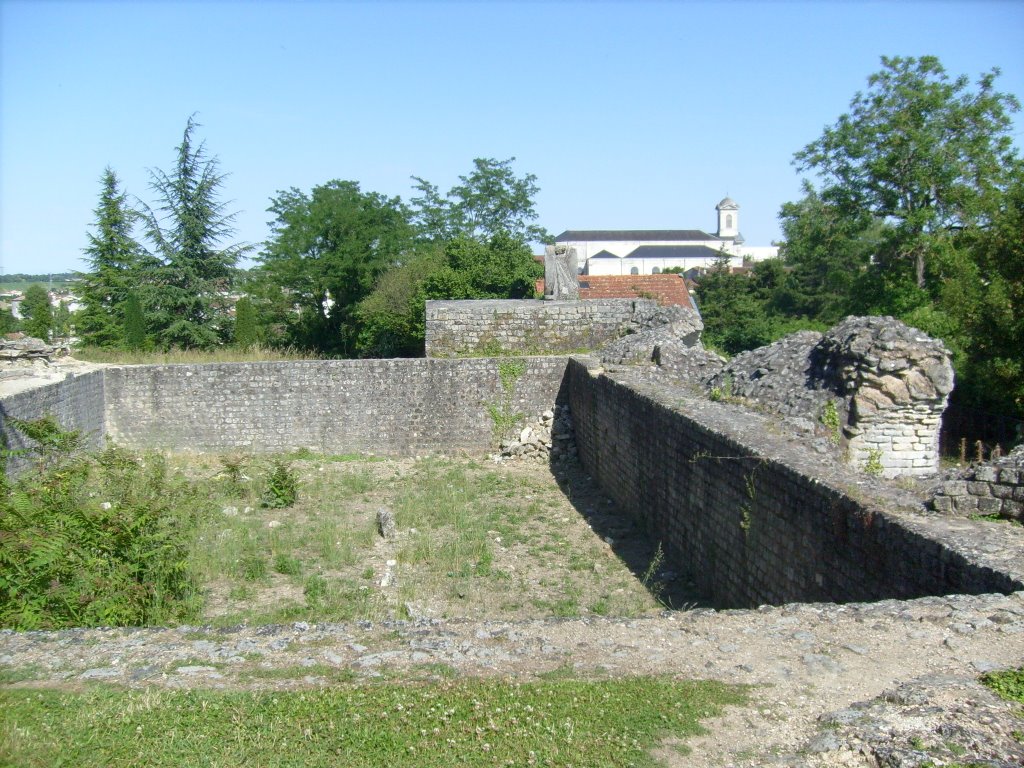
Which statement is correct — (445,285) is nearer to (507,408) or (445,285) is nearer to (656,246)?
(507,408)

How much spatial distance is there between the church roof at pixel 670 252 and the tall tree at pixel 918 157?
8259 centimetres

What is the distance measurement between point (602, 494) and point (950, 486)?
698 centimetres

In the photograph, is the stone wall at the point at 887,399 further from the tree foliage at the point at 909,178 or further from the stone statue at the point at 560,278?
the tree foliage at the point at 909,178

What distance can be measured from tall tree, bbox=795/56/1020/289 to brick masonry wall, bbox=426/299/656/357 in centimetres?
1134

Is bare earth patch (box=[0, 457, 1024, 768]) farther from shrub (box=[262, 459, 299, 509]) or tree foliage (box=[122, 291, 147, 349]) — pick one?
tree foliage (box=[122, 291, 147, 349])

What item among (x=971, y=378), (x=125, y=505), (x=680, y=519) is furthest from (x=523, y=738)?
(x=971, y=378)

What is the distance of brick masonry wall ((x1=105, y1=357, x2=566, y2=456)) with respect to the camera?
575 inches

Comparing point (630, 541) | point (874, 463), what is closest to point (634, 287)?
point (630, 541)

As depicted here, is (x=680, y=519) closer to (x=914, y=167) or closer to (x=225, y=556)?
(x=225, y=556)

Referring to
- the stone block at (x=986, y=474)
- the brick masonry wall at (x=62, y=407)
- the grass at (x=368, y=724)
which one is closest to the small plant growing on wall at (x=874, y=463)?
the stone block at (x=986, y=474)

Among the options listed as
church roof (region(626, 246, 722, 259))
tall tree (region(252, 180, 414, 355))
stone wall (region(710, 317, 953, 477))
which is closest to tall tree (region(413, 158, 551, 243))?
tall tree (region(252, 180, 414, 355))

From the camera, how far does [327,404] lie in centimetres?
1473

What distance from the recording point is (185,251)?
23938 millimetres

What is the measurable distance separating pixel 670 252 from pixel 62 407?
100345mm
